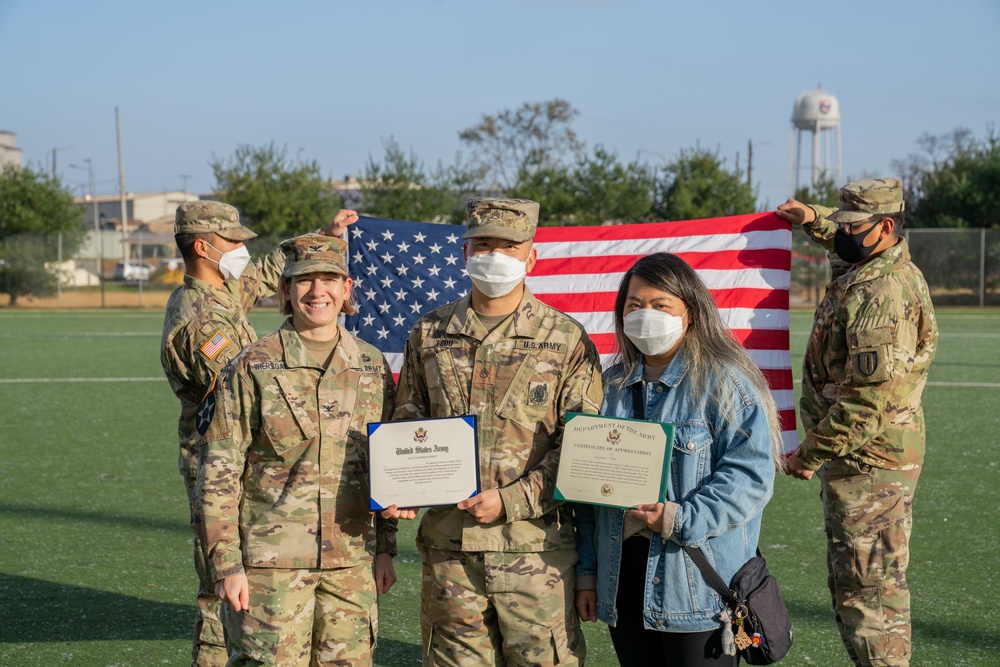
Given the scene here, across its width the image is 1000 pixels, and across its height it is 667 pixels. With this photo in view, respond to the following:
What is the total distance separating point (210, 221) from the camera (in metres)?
4.70

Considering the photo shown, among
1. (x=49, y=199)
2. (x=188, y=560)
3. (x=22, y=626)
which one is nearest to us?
(x=22, y=626)

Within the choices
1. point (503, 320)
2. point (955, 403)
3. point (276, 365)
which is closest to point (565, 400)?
point (503, 320)

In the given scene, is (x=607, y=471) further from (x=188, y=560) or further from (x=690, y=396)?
(x=188, y=560)

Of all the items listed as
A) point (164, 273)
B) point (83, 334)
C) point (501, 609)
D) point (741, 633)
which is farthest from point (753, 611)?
point (164, 273)

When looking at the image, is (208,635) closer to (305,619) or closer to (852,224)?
(305,619)

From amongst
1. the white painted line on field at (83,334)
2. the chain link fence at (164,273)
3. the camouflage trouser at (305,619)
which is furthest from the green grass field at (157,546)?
the chain link fence at (164,273)

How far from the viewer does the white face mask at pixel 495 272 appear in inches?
140

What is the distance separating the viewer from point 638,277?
11.3ft

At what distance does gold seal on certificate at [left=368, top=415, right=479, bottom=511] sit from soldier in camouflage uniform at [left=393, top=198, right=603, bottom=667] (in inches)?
5.2

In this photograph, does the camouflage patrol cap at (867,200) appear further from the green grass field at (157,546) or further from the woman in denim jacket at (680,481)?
the green grass field at (157,546)

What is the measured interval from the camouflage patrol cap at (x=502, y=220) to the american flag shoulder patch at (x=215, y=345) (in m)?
1.37

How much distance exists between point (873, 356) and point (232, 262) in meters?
2.82

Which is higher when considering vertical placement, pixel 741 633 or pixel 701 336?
pixel 701 336

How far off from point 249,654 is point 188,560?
3.54m
